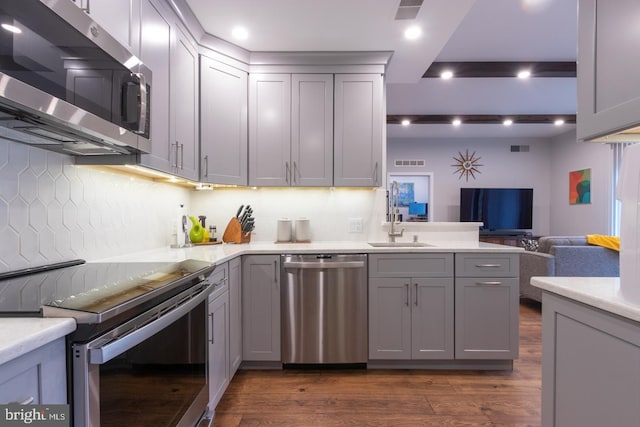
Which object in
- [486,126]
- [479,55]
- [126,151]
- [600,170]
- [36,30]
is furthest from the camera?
[486,126]

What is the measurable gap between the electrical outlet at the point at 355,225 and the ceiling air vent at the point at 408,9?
1.63 metres

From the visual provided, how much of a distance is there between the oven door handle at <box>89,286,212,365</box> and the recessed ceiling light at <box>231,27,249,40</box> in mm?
1967

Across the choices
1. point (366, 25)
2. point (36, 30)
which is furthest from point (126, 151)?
point (366, 25)

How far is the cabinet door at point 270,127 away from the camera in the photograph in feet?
8.98

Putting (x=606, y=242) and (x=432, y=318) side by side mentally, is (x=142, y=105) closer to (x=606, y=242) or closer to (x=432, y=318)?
(x=432, y=318)

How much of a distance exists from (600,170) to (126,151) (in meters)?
7.49

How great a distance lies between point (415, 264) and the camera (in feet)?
7.88

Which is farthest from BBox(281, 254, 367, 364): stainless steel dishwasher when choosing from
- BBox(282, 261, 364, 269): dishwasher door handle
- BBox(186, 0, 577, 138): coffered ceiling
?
BBox(186, 0, 577, 138): coffered ceiling

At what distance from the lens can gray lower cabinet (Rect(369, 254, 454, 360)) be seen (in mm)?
2402

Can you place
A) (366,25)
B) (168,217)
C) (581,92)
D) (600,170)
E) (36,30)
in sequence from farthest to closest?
(600,170) → (168,217) → (366,25) → (581,92) → (36,30)

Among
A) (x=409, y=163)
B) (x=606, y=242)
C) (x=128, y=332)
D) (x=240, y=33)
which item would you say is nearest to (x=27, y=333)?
(x=128, y=332)

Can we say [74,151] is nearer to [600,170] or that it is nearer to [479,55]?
[479,55]

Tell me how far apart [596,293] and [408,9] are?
1.99m

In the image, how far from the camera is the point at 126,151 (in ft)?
4.95
